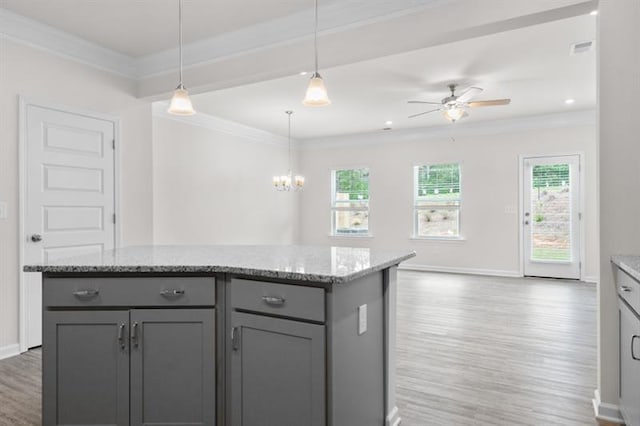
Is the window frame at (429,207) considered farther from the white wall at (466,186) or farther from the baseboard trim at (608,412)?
the baseboard trim at (608,412)

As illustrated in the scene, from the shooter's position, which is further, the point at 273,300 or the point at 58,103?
the point at 58,103

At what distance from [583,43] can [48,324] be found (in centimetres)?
456

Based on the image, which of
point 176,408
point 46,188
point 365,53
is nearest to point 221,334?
point 176,408

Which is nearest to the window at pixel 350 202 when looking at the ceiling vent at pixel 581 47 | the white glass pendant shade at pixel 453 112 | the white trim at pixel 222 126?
the white trim at pixel 222 126

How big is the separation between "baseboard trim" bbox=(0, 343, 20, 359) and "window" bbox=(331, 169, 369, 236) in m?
5.97

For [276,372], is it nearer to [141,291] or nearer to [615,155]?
[141,291]

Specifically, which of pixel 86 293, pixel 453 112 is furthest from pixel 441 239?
pixel 86 293

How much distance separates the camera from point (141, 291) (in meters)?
1.88

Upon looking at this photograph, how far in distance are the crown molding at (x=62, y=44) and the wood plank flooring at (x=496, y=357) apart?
3.82m

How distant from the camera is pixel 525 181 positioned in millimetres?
6832

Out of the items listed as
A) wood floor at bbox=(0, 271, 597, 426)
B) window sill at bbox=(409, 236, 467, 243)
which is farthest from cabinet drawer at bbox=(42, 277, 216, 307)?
window sill at bbox=(409, 236, 467, 243)

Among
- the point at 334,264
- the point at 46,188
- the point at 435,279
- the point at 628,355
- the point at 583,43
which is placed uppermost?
the point at 583,43

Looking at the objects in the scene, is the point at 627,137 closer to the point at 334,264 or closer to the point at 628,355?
the point at 628,355

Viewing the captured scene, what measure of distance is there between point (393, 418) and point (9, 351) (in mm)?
3089
